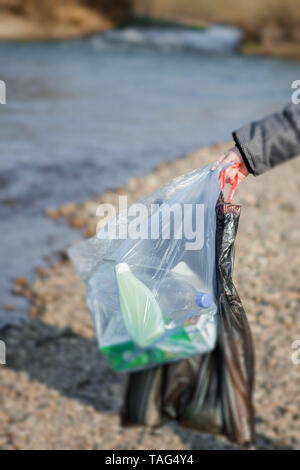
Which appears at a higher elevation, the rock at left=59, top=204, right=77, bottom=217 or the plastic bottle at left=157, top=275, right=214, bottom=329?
the rock at left=59, top=204, right=77, bottom=217

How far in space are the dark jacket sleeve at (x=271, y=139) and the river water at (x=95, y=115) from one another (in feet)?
8.26

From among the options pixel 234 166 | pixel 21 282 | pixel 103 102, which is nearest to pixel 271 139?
pixel 234 166

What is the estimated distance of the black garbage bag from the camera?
5.71ft

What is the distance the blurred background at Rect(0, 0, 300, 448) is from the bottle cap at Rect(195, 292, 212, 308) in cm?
105

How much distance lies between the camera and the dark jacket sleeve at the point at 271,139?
1591 millimetres

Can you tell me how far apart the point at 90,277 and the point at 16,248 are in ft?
10.1

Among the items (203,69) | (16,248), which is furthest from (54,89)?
(16,248)

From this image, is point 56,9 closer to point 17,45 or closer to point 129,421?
point 17,45

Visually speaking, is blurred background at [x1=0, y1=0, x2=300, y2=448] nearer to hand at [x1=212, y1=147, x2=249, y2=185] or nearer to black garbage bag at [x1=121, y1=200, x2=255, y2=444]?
black garbage bag at [x1=121, y1=200, x2=255, y2=444]

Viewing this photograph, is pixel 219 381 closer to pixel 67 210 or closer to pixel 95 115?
pixel 67 210

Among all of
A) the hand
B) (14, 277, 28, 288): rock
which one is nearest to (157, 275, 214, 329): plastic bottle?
the hand

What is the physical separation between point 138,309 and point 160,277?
0.59 ft
